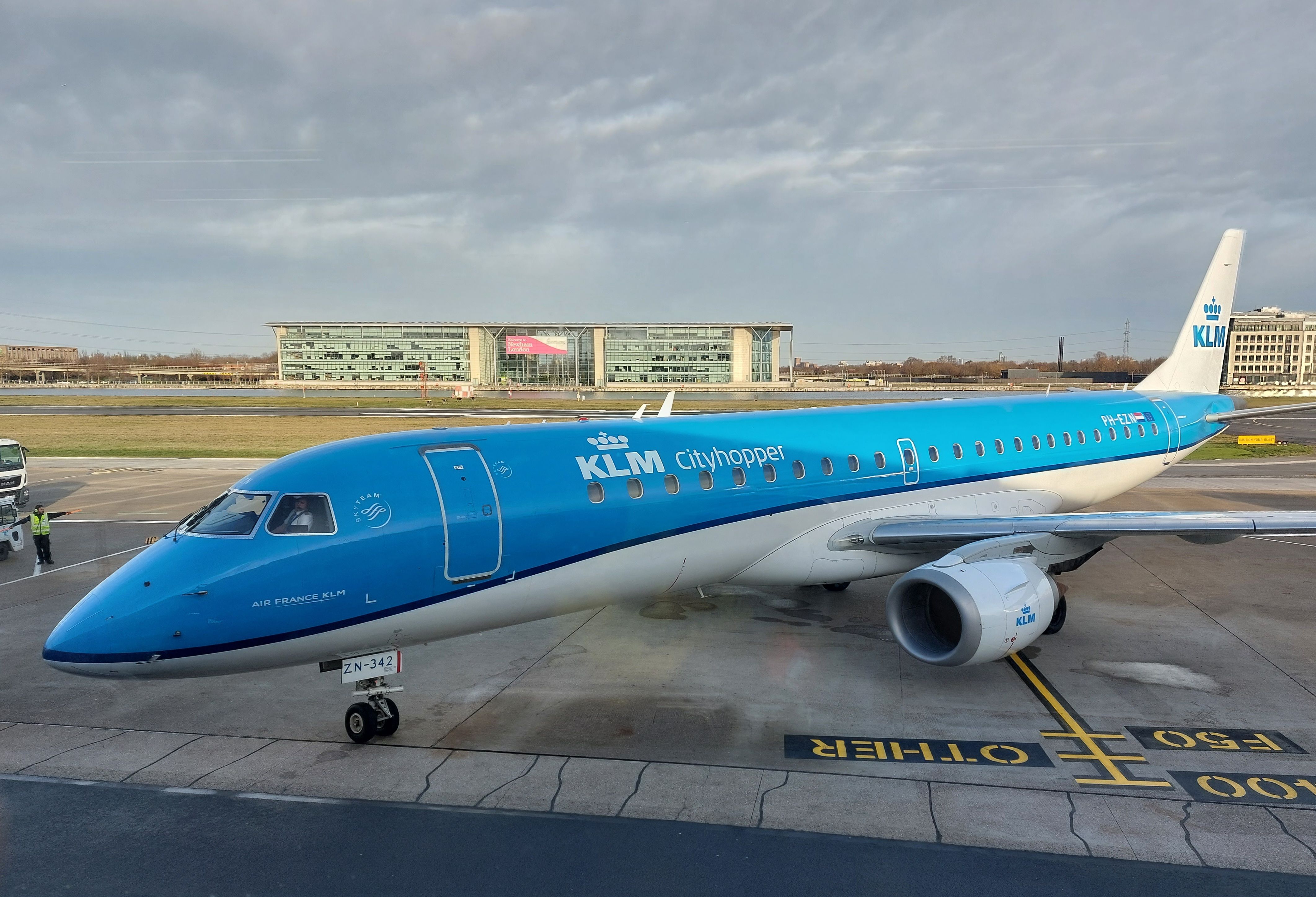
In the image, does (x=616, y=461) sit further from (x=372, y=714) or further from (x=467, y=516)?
(x=372, y=714)

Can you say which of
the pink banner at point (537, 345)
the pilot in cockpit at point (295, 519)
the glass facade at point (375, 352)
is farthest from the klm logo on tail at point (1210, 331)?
the glass facade at point (375, 352)

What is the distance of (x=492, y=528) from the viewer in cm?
1004

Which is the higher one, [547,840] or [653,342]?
[653,342]

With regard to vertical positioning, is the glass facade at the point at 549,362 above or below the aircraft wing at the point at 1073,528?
above

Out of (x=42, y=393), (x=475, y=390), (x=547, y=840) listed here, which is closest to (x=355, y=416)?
(x=475, y=390)

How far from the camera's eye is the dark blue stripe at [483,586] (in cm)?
825

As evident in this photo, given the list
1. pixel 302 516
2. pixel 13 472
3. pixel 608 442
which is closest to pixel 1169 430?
pixel 608 442

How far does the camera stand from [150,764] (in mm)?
9500

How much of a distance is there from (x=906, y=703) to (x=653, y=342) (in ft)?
382

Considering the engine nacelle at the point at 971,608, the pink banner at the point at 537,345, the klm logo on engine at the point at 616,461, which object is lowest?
the engine nacelle at the point at 971,608

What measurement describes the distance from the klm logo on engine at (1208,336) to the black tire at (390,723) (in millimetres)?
23568

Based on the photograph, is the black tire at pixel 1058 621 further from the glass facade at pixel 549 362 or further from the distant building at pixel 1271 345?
the distant building at pixel 1271 345

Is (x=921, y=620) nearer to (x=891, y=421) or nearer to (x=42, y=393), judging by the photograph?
(x=891, y=421)

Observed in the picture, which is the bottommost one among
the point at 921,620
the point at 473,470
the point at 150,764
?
the point at 150,764
